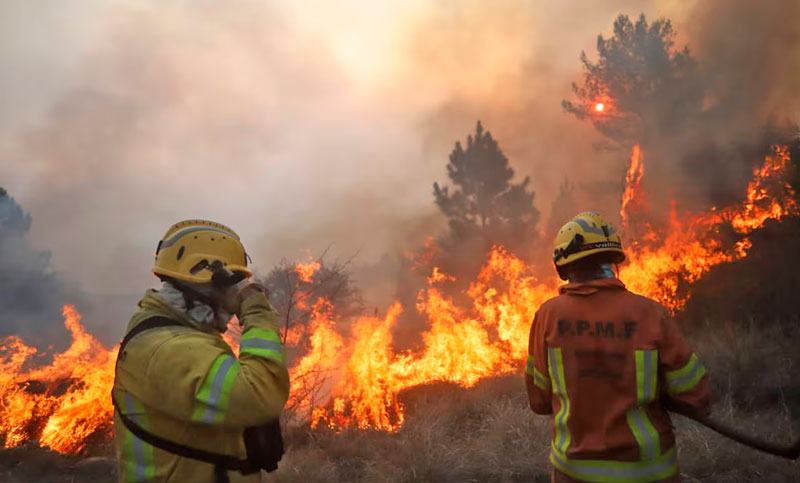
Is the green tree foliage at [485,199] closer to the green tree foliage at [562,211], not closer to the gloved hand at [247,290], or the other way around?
the green tree foliage at [562,211]

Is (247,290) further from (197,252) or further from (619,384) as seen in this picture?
(619,384)

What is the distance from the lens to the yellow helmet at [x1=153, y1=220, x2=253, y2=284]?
1873 mm

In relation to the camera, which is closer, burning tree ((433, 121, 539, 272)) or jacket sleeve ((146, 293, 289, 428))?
jacket sleeve ((146, 293, 289, 428))

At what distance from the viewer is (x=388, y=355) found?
15164 mm

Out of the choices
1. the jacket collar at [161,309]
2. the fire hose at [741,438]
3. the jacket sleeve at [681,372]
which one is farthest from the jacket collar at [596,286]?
the jacket collar at [161,309]

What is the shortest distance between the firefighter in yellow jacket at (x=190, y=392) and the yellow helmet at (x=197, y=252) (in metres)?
0.04

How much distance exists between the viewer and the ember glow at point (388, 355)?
8805mm

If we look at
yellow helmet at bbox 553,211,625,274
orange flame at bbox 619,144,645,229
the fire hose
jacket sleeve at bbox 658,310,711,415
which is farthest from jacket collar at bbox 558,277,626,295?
orange flame at bbox 619,144,645,229

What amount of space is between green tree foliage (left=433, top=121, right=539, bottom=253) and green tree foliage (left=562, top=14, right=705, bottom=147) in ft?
20.9

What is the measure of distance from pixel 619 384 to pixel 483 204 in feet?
88.1

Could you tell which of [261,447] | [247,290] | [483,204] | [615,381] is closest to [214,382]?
[261,447]

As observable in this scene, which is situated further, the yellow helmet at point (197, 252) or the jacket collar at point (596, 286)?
the jacket collar at point (596, 286)

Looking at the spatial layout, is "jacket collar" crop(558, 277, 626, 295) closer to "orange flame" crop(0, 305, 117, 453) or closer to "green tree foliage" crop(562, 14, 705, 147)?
"orange flame" crop(0, 305, 117, 453)

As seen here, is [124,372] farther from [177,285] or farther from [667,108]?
[667,108]
